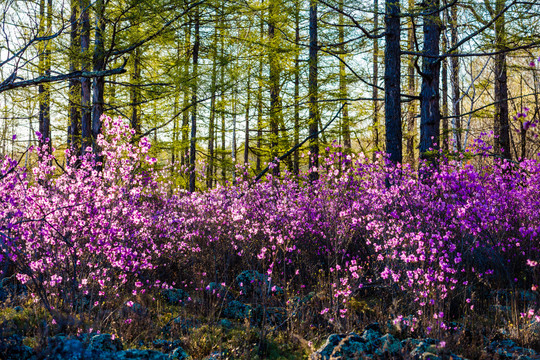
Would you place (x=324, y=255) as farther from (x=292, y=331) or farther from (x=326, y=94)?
(x=326, y=94)

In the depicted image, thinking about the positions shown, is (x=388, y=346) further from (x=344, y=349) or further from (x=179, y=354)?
(x=179, y=354)

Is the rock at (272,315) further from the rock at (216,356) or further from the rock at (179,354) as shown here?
the rock at (179,354)

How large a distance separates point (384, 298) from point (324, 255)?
1.37 meters

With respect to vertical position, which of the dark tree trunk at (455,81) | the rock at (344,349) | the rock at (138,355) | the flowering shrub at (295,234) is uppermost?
the dark tree trunk at (455,81)

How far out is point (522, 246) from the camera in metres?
5.09

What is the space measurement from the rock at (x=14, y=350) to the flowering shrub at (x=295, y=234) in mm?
956

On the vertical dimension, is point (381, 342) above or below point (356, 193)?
below

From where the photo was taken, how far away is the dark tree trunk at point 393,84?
7.57 metres

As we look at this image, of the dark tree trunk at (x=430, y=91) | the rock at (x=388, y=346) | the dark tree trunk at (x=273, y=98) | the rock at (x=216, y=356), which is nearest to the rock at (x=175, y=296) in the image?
the rock at (x=216, y=356)

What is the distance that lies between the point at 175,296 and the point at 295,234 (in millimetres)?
2023

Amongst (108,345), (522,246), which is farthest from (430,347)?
(522,246)

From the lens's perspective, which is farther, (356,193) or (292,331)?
(356,193)

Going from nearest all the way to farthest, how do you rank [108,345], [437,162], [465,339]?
[108,345] → [465,339] → [437,162]

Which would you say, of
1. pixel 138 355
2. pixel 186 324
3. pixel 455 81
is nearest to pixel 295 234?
pixel 186 324
